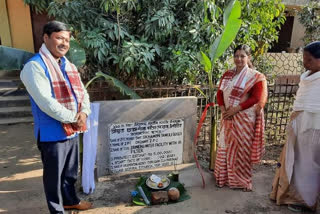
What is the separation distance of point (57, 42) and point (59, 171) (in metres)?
1.15

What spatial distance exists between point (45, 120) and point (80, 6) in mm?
1931

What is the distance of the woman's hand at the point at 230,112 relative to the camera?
283 cm

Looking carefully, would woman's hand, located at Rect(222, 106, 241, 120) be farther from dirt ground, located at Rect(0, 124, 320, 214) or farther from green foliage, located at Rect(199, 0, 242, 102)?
dirt ground, located at Rect(0, 124, 320, 214)

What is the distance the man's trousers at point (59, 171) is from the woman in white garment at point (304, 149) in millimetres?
2236

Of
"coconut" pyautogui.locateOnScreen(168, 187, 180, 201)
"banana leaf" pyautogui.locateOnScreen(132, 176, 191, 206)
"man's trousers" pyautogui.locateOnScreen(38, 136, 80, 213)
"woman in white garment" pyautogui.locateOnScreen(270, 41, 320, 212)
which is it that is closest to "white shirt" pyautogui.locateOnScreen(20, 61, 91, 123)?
"man's trousers" pyautogui.locateOnScreen(38, 136, 80, 213)

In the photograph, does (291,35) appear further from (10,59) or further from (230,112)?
(10,59)

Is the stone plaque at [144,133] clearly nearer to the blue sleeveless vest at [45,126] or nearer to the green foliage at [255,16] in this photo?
the blue sleeveless vest at [45,126]

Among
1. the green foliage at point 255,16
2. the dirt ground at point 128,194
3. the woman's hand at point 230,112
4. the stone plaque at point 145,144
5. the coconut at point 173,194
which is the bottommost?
the dirt ground at point 128,194

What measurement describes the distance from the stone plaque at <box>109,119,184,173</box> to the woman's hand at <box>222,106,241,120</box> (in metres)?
0.69

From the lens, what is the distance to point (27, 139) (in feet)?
15.6

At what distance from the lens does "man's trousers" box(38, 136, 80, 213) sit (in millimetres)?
2268

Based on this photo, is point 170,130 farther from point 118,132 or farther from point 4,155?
point 4,155

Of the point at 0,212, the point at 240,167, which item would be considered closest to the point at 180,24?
the point at 240,167

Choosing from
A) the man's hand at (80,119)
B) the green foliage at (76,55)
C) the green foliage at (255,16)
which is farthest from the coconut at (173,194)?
the green foliage at (255,16)
